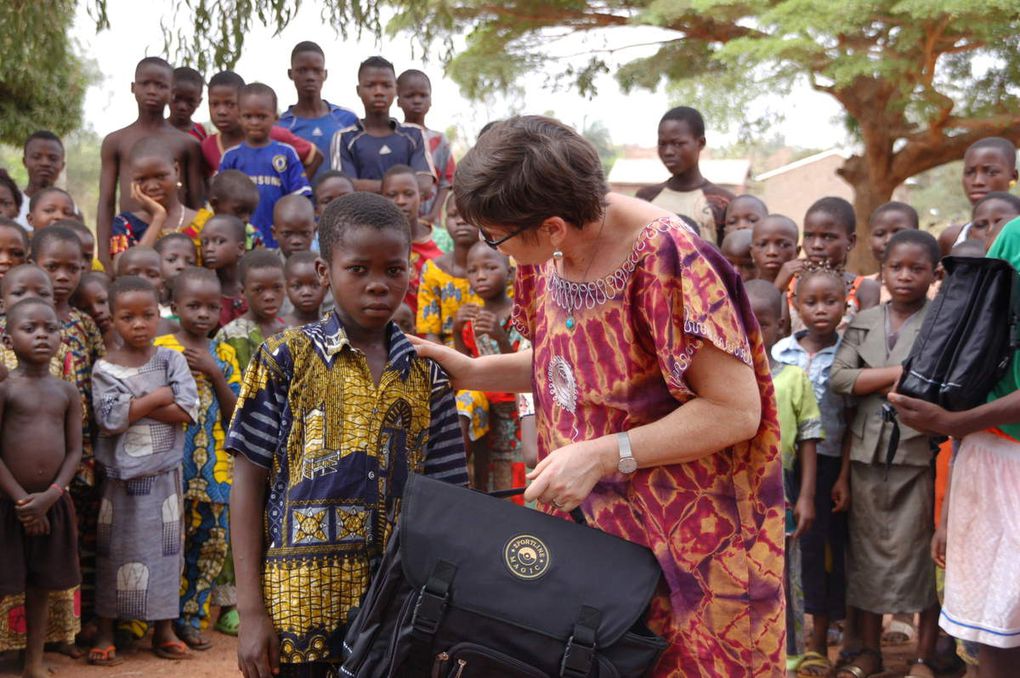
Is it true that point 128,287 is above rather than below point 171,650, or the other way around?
above

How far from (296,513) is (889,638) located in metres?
3.89

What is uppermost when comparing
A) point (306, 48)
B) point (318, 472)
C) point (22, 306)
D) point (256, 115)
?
point (306, 48)

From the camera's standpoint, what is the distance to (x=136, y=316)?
4.64m

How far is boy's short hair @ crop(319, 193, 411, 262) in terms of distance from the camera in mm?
2537

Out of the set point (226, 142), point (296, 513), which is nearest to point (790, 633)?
point (296, 513)

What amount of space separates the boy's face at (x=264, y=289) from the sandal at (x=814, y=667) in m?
2.89

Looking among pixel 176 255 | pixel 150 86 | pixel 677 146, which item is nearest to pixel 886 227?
pixel 677 146

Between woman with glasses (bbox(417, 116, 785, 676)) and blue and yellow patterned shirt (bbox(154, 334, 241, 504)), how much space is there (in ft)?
9.96

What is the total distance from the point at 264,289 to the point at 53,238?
957mm

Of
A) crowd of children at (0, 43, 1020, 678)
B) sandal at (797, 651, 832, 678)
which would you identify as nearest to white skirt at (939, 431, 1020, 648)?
crowd of children at (0, 43, 1020, 678)

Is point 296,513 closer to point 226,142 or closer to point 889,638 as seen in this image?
point 889,638

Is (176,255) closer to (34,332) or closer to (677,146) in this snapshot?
(34,332)

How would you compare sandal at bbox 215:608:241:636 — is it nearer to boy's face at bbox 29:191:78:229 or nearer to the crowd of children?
the crowd of children

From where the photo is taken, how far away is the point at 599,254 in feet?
7.57
